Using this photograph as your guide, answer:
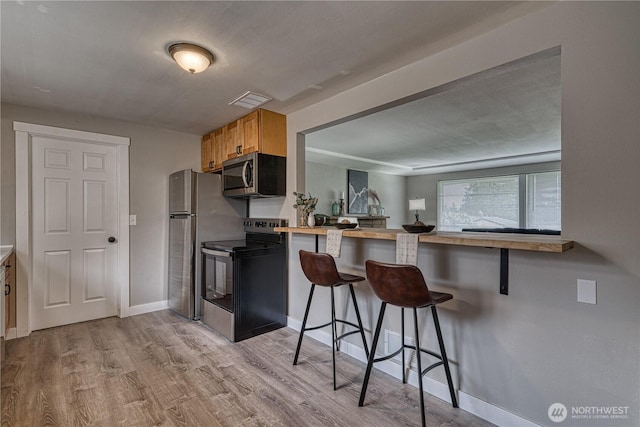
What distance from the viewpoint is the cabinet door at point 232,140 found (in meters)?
3.45

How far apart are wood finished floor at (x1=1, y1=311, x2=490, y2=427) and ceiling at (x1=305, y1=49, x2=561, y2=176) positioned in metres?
2.09

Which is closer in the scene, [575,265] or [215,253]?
[575,265]

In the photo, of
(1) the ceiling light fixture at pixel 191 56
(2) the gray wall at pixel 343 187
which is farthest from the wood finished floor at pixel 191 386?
(2) the gray wall at pixel 343 187

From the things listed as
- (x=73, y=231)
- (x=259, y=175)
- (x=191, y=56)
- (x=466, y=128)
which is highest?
(x=466, y=128)

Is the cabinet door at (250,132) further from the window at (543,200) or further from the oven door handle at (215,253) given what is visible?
the window at (543,200)

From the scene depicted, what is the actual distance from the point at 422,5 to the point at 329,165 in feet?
16.5

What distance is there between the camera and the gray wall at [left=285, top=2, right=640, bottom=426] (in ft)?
4.61

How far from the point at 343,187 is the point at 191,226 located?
13.1 feet

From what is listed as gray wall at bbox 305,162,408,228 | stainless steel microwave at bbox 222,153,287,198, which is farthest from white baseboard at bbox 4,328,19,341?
gray wall at bbox 305,162,408,228

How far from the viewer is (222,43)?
1949 millimetres

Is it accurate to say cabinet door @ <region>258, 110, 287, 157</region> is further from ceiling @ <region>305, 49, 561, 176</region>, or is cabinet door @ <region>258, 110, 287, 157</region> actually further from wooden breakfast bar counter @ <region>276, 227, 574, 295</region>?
wooden breakfast bar counter @ <region>276, 227, 574, 295</region>

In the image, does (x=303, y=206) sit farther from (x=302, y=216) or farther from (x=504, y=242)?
(x=504, y=242)

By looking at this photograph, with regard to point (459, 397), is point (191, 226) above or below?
above

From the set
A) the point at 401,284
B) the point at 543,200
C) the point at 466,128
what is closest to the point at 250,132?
the point at 401,284
